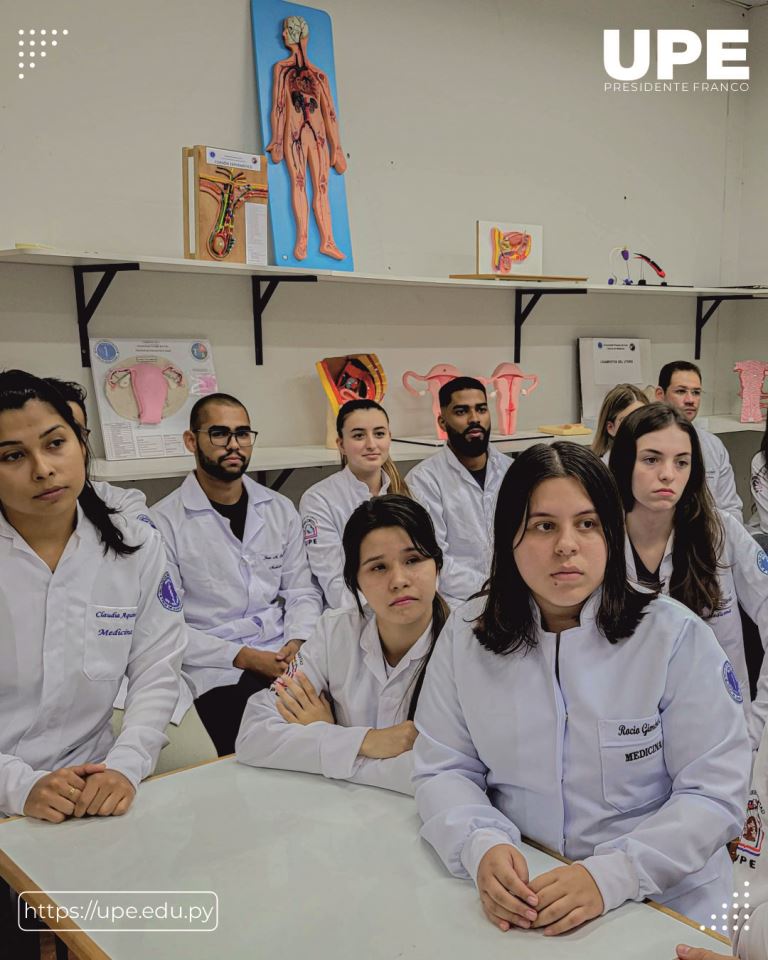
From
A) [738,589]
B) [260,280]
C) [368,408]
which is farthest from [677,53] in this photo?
[738,589]

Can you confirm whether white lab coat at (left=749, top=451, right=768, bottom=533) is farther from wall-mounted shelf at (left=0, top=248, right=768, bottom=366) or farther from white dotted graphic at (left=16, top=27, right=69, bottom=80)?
white dotted graphic at (left=16, top=27, right=69, bottom=80)

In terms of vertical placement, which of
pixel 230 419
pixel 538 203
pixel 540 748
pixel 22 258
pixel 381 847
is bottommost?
pixel 381 847

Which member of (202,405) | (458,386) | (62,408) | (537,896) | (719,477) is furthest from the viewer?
(719,477)

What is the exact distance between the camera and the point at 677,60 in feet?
15.9

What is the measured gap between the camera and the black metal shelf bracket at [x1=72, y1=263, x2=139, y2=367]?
2965mm

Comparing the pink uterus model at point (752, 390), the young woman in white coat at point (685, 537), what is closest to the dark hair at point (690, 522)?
the young woman in white coat at point (685, 537)

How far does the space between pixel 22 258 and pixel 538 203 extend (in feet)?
8.16

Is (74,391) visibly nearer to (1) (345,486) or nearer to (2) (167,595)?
(1) (345,486)

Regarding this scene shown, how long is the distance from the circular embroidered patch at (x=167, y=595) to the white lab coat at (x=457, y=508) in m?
1.68

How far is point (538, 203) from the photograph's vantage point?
4297mm

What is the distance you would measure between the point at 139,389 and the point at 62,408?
4.86 ft

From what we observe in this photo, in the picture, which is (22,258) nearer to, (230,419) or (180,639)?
(230,419)

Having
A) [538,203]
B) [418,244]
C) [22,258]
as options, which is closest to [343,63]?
[418,244]

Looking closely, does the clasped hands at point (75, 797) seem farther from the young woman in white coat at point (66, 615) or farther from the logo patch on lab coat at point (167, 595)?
the logo patch on lab coat at point (167, 595)
